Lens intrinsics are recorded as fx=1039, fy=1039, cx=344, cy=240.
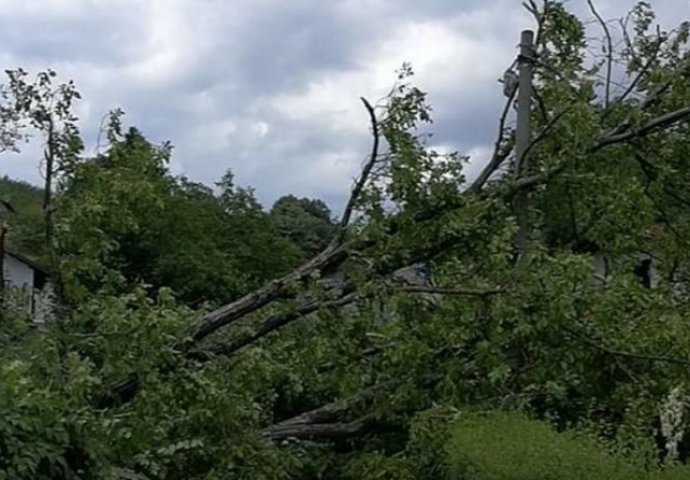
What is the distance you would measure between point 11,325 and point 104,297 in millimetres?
600

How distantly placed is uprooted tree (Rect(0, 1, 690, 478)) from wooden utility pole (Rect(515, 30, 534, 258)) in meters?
0.05

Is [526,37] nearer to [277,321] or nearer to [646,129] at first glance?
[646,129]

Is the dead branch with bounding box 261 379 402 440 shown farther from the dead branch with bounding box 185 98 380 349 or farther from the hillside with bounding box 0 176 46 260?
the hillside with bounding box 0 176 46 260

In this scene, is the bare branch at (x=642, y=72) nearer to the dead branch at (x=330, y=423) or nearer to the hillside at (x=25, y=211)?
the dead branch at (x=330, y=423)

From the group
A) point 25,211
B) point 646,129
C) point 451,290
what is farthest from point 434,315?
point 25,211

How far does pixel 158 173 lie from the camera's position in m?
7.28

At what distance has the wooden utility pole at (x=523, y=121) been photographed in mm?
7368

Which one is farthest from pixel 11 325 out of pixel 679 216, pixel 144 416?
pixel 679 216

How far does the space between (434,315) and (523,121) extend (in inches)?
65.6

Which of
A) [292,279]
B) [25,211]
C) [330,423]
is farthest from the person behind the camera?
[25,211]

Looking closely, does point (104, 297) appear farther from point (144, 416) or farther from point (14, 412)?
point (14, 412)

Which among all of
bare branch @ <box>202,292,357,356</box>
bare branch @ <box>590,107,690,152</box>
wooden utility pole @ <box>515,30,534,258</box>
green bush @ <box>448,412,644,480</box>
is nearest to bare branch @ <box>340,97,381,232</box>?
bare branch @ <box>202,292,357,356</box>

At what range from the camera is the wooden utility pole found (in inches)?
290

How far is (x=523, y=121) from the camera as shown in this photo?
24.9 feet
